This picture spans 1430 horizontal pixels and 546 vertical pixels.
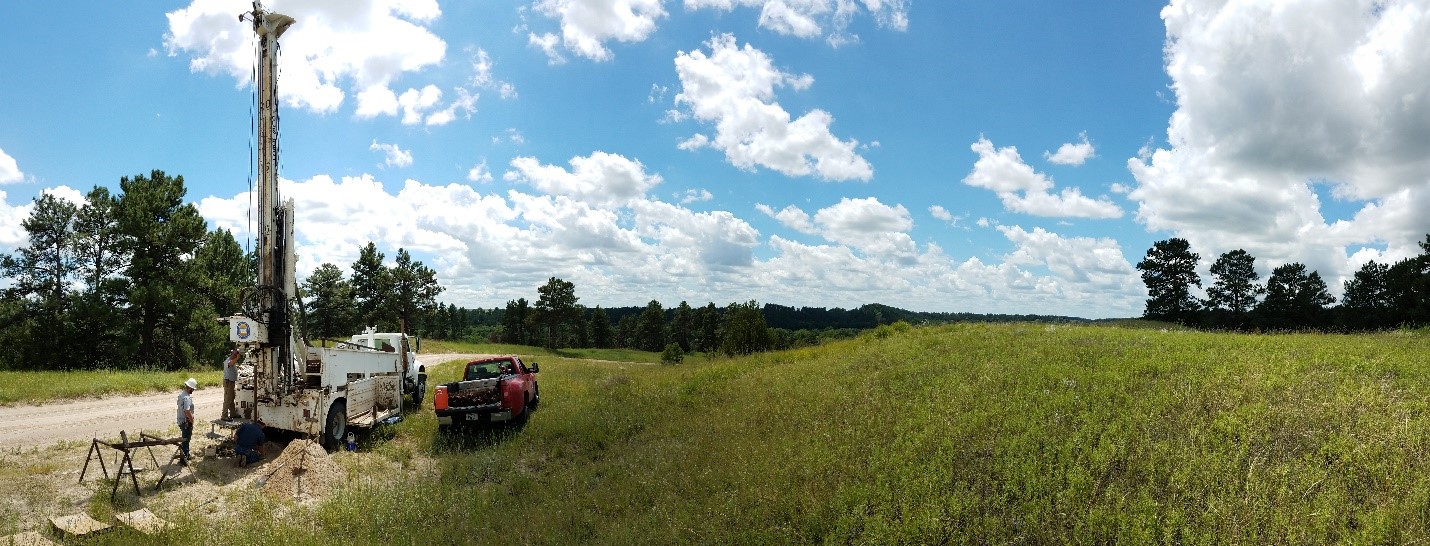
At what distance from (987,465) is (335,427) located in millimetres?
12662

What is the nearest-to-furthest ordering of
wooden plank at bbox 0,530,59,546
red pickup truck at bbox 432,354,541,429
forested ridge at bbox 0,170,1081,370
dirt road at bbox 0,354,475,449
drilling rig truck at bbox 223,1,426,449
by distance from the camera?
wooden plank at bbox 0,530,59,546, drilling rig truck at bbox 223,1,426,449, dirt road at bbox 0,354,475,449, red pickup truck at bbox 432,354,541,429, forested ridge at bbox 0,170,1081,370

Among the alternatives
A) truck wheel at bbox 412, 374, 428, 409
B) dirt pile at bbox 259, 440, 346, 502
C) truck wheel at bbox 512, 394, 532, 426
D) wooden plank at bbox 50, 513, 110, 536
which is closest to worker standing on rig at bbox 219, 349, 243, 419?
dirt pile at bbox 259, 440, 346, 502

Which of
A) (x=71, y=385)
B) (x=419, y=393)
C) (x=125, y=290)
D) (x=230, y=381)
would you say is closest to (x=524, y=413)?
(x=230, y=381)

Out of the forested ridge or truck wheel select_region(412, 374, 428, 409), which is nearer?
truck wheel select_region(412, 374, 428, 409)

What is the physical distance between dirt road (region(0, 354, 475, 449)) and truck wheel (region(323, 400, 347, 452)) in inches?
155

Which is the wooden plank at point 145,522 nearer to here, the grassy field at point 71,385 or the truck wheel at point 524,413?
the truck wheel at point 524,413

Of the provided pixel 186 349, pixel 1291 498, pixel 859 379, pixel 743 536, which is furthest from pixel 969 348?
pixel 186 349

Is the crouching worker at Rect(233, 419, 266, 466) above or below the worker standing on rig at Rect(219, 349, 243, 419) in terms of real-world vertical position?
below

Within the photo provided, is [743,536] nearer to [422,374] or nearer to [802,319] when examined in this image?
[422,374]

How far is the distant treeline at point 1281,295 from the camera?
132ft

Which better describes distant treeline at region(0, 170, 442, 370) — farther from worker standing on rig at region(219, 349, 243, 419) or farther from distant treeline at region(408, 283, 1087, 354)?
distant treeline at region(408, 283, 1087, 354)

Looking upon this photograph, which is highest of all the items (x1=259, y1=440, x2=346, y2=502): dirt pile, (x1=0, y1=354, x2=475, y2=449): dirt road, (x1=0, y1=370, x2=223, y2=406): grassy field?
(x1=0, y1=370, x2=223, y2=406): grassy field

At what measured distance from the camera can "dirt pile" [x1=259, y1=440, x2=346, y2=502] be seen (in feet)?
33.6

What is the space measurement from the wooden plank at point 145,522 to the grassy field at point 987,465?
0.31 metres
